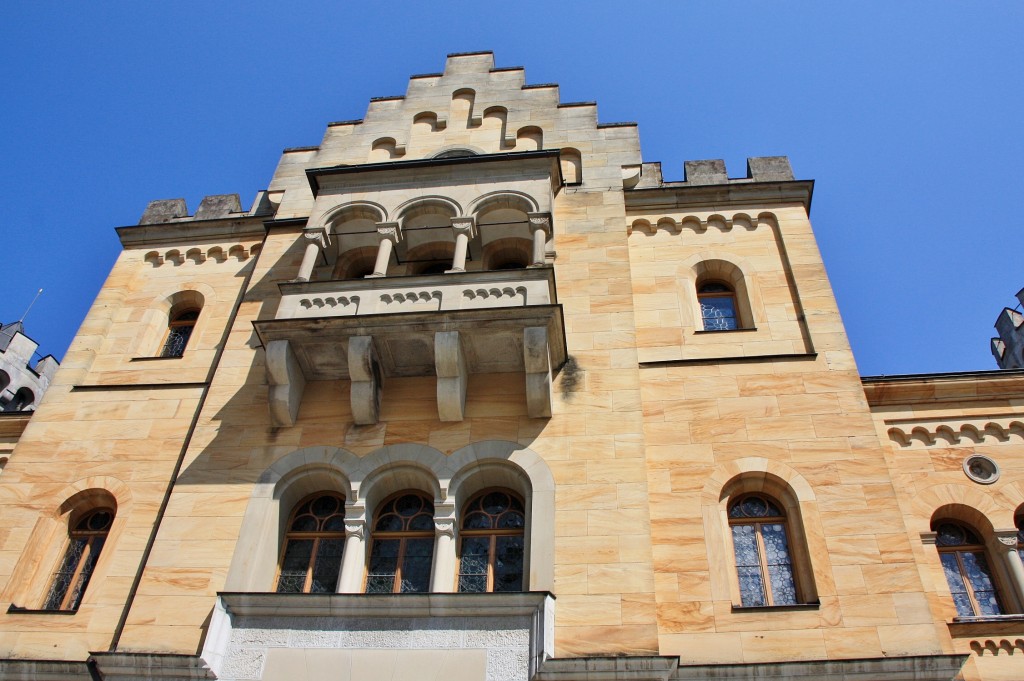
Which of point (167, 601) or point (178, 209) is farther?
point (178, 209)

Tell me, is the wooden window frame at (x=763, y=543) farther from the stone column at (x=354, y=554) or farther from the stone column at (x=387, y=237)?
the stone column at (x=387, y=237)

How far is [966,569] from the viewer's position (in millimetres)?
12398

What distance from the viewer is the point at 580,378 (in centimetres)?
1353

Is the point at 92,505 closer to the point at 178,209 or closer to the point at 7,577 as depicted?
the point at 7,577

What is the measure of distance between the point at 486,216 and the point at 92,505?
813cm

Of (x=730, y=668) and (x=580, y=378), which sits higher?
(x=580, y=378)

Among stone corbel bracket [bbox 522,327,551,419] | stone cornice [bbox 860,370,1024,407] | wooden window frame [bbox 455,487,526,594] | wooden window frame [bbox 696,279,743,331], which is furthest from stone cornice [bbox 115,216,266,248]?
stone cornice [bbox 860,370,1024,407]

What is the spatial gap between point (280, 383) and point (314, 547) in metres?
2.57

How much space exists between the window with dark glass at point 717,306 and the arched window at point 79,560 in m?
10.4

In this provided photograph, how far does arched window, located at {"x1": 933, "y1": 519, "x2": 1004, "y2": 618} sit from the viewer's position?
Answer: 12.0 meters

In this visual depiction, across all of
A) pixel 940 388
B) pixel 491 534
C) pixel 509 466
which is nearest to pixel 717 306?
pixel 940 388

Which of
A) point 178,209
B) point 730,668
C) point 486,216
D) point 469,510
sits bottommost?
point 730,668

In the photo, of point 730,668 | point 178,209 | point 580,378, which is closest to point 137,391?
point 178,209

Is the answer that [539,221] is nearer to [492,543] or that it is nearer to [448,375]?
[448,375]
